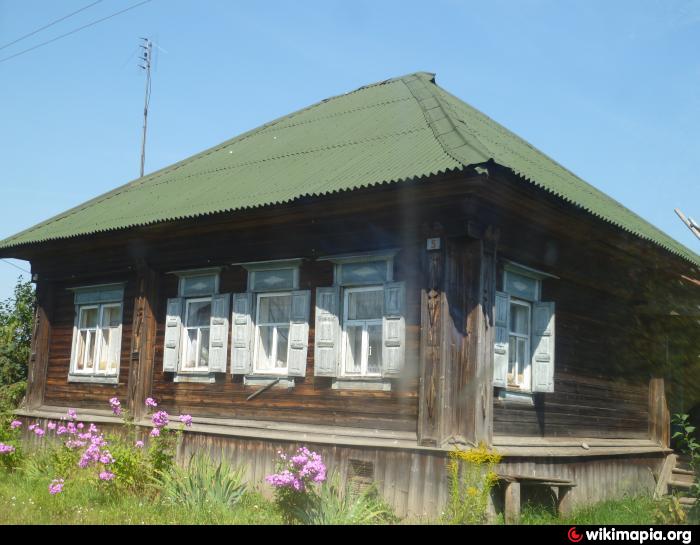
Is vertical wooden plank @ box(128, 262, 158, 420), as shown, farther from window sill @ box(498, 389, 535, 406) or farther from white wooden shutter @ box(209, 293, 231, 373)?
window sill @ box(498, 389, 535, 406)

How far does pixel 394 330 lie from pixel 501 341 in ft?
4.14

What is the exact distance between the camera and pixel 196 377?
12.0 metres

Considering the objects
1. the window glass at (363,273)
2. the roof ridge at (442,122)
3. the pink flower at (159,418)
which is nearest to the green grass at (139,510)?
the pink flower at (159,418)

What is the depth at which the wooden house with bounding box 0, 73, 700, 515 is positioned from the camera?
9.24 metres

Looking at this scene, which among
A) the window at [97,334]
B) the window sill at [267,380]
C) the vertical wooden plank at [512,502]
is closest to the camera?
the vertical wooden plank at [512,502]

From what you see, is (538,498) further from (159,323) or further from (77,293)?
(77,293)

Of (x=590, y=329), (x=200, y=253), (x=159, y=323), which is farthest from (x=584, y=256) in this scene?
(x=159, y=323)

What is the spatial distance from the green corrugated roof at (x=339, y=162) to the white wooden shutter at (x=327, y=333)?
1.33 meters

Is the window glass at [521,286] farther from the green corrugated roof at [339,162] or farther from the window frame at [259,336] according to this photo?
the window frame at [259,336]

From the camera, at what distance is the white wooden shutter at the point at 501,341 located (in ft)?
31.6

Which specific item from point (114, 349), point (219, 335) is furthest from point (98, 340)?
point (219, 335)

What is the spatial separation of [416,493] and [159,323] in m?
5.31

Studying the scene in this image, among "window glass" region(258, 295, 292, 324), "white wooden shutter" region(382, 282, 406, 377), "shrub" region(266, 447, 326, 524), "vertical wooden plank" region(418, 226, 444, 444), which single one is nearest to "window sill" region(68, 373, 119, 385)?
"window glass" region(258, 295, 292, 324)
